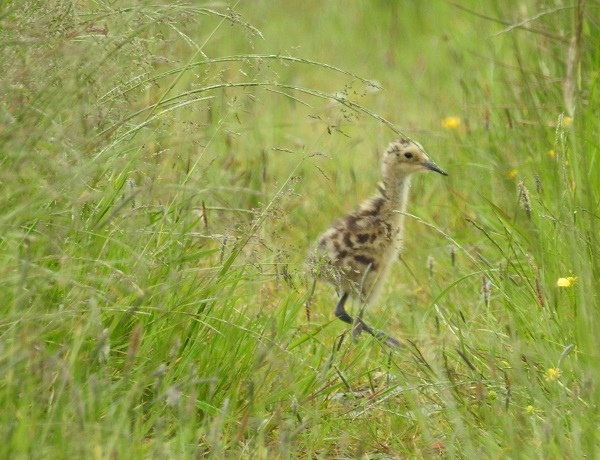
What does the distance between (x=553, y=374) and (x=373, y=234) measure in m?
1.88

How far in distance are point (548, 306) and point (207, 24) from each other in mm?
5767

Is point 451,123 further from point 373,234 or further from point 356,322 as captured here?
point 356,322

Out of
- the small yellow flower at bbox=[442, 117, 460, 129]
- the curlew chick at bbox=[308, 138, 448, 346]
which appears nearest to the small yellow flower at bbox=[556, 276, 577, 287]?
the curlew chick at bbox=[308, 138, 448, 346]

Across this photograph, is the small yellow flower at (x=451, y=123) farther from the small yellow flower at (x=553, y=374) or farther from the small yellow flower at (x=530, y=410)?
the small yellow flower at (x=530, y=410)

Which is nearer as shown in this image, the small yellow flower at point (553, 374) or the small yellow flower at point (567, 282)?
the small yellow flower at point (553, 374)

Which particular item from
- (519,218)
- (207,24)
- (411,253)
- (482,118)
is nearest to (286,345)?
(519,218)

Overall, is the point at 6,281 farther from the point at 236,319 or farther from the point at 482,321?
the point at 482,321

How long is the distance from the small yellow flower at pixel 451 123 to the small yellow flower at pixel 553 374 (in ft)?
11.1

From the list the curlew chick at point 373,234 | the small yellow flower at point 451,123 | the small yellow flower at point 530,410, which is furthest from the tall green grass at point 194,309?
the small yellow flower at point 451,123

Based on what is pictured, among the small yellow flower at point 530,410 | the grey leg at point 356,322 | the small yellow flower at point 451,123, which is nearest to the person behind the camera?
the small yellow flower at point 530,410

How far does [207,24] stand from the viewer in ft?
28.9

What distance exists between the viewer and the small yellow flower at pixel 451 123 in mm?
6469

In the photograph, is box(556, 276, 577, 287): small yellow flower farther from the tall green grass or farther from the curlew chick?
the curlew chick

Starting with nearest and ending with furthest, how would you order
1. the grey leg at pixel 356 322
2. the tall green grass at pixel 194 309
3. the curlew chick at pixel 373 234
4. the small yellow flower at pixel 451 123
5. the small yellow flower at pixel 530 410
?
1. the tall green grass at pixel 194 309
2. the small yellow flower at pixel 530 410
3. the grey leg at pixel 356 322
4. the curlew chick at pixel 373 234
5. the small yellow flower at pixel 451 123
